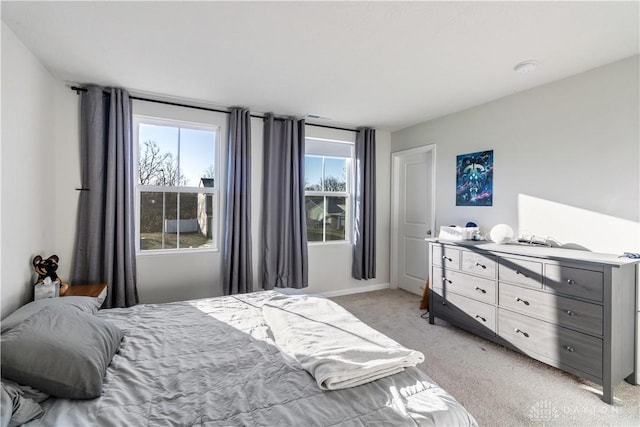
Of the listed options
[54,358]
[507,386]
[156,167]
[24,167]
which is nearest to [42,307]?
[54,358]

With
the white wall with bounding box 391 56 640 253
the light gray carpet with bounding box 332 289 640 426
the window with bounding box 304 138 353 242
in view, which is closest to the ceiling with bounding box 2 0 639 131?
the white wall with bounding box 391 56 640 253

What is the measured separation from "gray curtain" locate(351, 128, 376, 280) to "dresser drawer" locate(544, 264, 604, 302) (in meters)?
2.38

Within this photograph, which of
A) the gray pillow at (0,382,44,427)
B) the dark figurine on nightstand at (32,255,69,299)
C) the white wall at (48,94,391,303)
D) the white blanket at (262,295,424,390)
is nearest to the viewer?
the gray pillow at (0,382,44,427)

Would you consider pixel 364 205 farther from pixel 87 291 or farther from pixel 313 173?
pixel 87 291

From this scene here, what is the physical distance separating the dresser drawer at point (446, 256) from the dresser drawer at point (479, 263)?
0.26ft

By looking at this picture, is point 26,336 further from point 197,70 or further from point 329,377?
point 197,70

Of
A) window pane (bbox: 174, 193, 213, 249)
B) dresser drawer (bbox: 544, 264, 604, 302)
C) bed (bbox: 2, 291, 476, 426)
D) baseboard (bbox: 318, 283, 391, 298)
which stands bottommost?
baseboard (bbox: 318, 283, 391, 298)

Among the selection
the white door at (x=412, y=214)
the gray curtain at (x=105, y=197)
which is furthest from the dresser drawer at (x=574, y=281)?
the gray curtain at (x=105, y=197)

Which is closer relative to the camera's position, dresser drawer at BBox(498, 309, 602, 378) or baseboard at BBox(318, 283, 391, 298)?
dresser drawer at BBox(498, 309, 602, 378)

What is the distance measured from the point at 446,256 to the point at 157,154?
3.36 metres

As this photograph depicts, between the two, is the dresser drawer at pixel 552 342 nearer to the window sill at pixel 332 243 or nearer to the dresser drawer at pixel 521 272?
the dresser drawer at pixel 521 272

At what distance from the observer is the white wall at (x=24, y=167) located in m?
1.98

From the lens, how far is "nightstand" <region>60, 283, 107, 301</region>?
8.34 ft

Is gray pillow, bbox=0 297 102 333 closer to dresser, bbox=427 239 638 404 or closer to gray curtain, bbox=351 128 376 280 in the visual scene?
dresser, bbox=427 239 638 404
